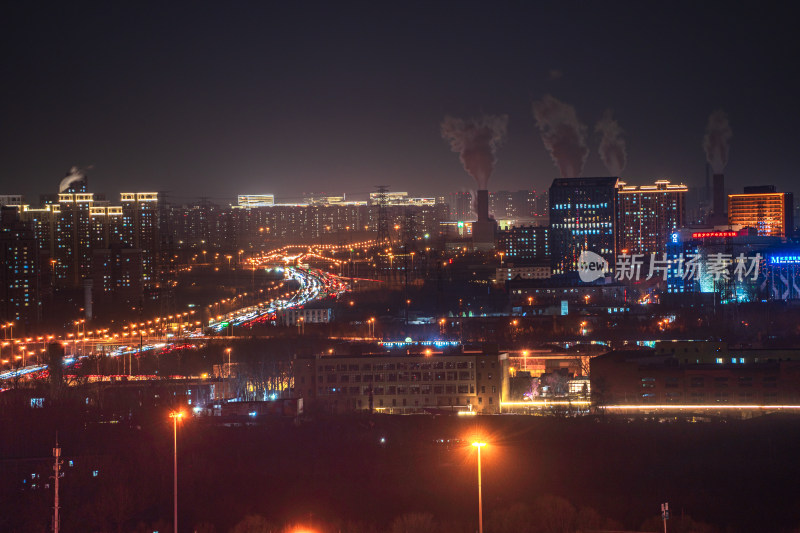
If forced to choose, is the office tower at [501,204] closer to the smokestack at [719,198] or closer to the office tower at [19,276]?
the smokestack at [719,198]

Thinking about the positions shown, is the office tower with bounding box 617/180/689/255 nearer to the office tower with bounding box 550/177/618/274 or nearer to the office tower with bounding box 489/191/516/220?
the office tower with bounding box 550/177/618/274

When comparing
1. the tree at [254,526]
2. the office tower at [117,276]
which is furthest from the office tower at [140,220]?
the tree at [254,526]

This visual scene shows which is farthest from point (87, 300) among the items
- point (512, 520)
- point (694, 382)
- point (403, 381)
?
point (512, 520)

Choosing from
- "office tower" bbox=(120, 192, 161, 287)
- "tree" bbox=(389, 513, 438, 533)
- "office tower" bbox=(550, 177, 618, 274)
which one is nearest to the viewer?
"tree" bbox=(389, 513, 438, 533)

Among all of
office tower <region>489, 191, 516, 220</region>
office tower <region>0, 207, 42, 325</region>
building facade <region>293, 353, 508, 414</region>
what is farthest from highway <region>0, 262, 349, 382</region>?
office tower <region>489, 191, 516, 220</region>

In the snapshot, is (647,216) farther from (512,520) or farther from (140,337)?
(512,520)
